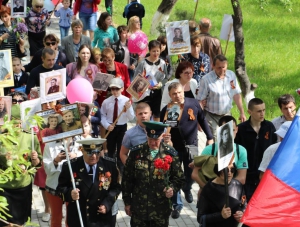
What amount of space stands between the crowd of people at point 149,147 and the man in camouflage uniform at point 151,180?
1 cm

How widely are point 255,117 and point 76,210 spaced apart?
2.78 m

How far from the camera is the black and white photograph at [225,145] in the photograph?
798cm

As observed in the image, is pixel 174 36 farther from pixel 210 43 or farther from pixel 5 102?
pixel 5 102

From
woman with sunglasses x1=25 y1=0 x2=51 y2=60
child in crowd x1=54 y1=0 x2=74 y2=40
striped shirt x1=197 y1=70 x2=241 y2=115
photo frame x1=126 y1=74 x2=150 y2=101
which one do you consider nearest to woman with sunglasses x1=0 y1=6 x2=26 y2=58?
woman with sunglasses x1=25 y1=0 x2=51 y2=60

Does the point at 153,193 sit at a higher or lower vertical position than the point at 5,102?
lower

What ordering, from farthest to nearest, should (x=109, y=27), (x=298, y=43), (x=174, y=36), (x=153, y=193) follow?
1. (x=298, y=43)
2. (x=109, y=27)
3. (x=174, y=36)
4. (x=153, y=193)

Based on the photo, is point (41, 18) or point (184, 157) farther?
point (41, 18)

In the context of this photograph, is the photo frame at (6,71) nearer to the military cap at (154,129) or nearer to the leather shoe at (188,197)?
the leather shoe at (188,197)

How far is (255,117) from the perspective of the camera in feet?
33.5

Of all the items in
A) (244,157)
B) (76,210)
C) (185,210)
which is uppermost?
(244,157)

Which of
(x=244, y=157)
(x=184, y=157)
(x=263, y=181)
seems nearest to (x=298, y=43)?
(x=184, y=157)

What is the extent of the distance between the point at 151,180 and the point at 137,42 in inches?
235

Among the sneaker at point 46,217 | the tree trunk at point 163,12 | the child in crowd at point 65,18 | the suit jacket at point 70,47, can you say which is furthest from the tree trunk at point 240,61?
the tree trunk at point 163,12

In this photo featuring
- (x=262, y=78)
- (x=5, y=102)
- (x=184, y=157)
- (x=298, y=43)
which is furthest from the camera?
(x=298, y=43)
